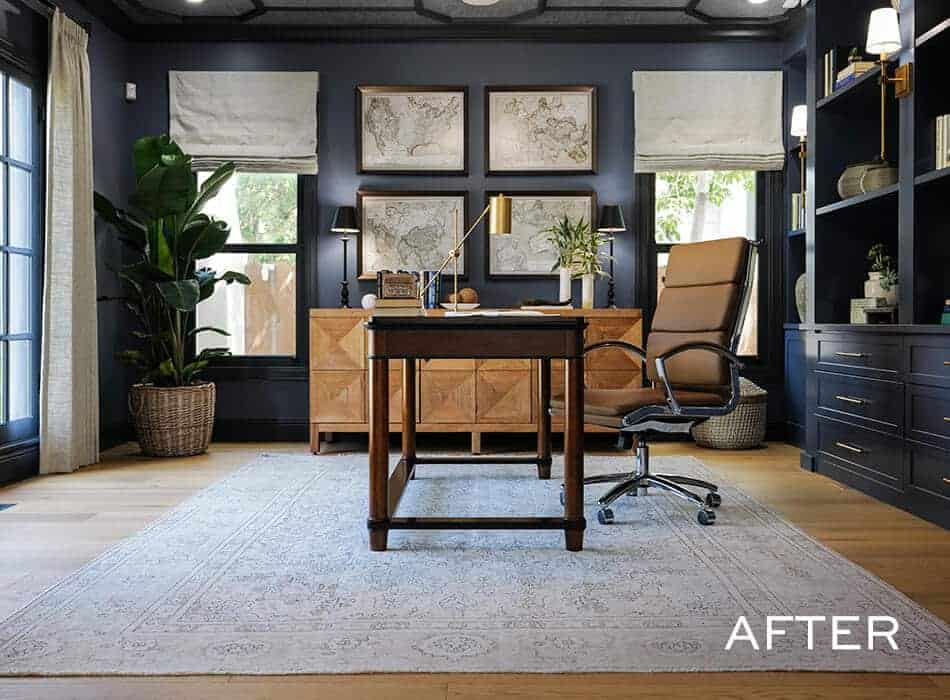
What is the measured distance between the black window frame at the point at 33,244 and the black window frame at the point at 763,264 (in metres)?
3.39

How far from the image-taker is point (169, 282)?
15.2ft

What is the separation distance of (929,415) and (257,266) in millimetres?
3909

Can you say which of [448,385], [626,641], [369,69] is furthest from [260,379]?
[626,641]

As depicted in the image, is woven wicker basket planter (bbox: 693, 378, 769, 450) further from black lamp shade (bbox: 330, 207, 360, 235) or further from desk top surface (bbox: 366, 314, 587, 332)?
desk top surface (bbox: 366, 314, 587, 332)

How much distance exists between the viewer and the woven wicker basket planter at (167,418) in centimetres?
475

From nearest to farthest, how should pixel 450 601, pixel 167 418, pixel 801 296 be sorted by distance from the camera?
pixel 450 601 → pixel 167 418 → pixel 801 296

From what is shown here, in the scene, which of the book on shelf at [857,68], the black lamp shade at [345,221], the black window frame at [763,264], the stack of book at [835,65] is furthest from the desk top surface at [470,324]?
the black window frame at [763,264]

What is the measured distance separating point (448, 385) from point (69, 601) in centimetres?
285

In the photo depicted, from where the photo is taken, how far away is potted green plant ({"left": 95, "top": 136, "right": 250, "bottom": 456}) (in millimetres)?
4629

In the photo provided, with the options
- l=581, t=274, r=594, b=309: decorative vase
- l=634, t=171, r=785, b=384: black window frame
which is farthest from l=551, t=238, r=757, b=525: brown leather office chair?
l=634, t=171, r=785, b=384: black window frame

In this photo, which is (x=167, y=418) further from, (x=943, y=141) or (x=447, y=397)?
(x=943, y=141)

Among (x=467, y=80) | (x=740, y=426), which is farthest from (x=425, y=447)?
(x=467, y=80)

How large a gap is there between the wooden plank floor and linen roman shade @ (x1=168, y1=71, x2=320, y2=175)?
1.83 m

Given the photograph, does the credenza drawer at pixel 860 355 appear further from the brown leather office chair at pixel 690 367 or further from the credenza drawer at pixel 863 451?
the brown leather office chair at pixel 690 367
